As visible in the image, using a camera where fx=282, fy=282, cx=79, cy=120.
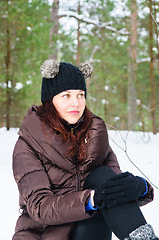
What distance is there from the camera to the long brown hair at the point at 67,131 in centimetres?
180

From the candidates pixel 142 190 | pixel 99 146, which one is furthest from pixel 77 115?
pixel 142 190

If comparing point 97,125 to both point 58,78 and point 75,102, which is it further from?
point 58,78

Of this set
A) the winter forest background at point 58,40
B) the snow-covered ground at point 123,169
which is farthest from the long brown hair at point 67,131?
the winter forest background at point 58,40

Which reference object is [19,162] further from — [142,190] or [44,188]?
[142,190]

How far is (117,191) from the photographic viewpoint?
1.50 m

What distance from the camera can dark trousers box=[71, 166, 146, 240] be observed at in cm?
151

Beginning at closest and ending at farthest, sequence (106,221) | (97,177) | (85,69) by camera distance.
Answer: (106,221)
(97,177)
(85,69)

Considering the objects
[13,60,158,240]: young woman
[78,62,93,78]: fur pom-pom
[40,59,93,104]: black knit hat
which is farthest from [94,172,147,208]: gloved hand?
[78,62,93,78]: fur pom-pom

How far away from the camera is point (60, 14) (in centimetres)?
918

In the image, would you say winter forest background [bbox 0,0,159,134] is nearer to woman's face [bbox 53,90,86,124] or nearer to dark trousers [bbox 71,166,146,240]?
woman's face [bbox 53,90,86,124]

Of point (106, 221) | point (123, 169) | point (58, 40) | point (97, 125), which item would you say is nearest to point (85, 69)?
point (97, 125)

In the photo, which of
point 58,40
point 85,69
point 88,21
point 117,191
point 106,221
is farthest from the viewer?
point 88,21

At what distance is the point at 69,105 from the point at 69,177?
18.4 inches

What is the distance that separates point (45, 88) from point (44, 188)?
694 millimetres
